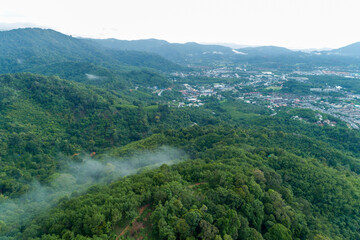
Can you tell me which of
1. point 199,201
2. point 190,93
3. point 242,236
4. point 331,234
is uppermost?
point 199,201

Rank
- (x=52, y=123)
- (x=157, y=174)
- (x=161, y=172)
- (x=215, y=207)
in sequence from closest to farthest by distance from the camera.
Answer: (x=215, y=207) < (x=157, y=174) < (x=161, y=172) < (x=52, y=123)

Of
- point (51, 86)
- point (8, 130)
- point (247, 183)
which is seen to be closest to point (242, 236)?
point (247, 183)

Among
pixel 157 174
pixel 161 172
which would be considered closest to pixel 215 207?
pixel 157 174

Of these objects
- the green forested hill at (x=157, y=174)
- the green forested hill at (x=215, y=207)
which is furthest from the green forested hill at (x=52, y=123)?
the green forested hill at (x=215, y=207)

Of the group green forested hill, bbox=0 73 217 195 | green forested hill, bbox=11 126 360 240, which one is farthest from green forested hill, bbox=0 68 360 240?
green forested hill, bbox=0 73 217 195

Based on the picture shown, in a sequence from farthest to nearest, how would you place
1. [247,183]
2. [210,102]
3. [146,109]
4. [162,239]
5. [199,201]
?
1. [210,102]
2. [146,109]
3. [247,183]
4. [199,201]
5. [162,239]

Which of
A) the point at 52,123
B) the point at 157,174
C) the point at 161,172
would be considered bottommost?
the point at 52,123

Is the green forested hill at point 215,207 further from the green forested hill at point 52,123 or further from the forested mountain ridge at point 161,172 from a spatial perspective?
the green forested hill at point 52,123

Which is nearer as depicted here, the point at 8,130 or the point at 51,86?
the point at 8,130

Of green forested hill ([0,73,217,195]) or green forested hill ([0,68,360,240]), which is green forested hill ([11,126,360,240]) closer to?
green forested hill ([0,68,360,240])

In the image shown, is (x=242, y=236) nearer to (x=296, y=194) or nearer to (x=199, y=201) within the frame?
(x=199, y=201)

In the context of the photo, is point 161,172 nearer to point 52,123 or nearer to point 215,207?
point 215,207
